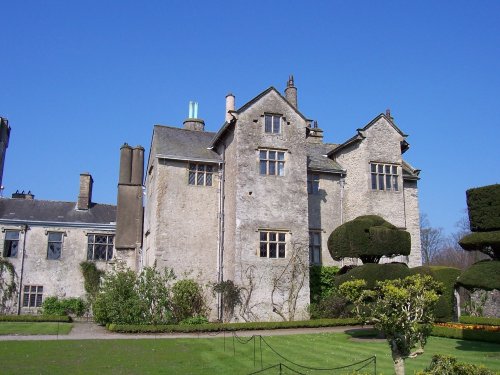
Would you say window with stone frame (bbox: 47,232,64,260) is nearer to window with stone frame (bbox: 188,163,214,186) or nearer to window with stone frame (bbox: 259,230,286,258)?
window with stone frame (bbox: 188,163,214,186)

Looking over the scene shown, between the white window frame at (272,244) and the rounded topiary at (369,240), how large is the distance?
3.70m

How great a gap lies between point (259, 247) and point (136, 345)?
902cm

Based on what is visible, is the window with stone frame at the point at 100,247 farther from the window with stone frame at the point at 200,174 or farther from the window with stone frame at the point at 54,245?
the window with stone frame at the point at 200,174

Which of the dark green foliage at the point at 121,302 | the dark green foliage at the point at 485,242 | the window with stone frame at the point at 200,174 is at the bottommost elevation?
the dark green foliage at the point at 121,302

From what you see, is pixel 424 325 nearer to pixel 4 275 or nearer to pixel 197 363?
pixel 197 363

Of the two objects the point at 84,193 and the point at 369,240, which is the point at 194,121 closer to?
the point at 84,193

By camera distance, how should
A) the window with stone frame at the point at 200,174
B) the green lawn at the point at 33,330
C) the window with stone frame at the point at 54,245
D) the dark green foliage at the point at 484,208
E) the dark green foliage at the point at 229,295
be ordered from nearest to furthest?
1. the dark green foliage at the point at 484,208
2. the green lawn at the point at 33,330
3. the dark green foliage at the point at 229,295
4. the window with stone frame at the point at 200,174
5. the window with stone frame at the point at 54,245

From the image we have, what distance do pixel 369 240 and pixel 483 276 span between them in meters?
6.24

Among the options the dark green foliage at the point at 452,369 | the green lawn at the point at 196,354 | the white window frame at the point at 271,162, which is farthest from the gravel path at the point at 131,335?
the dark green foliage at the point at 452,369

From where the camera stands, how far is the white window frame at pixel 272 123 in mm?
26391

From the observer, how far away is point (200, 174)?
27.9 meters

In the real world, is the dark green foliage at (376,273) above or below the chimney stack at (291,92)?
below

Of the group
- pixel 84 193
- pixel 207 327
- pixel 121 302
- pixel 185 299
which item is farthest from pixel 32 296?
pixel 207 327

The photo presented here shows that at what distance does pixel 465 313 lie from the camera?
1157 inches
